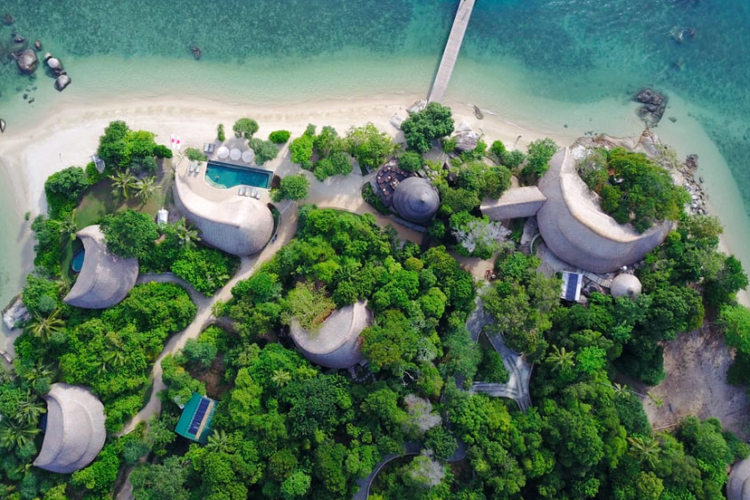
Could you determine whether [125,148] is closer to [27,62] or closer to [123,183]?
[123,183]

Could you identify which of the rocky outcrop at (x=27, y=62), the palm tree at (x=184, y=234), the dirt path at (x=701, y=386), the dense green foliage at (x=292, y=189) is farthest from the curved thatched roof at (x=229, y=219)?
the dirt path at (x=701, y=386)

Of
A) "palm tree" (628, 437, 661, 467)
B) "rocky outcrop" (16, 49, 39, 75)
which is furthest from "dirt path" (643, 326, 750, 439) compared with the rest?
"rocky outcrop" (16, 49, 39, 75)

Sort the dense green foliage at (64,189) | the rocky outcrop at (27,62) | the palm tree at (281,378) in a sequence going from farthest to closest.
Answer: the rocky outcrop at (27,62), the dense green foliage at (64,189), the palm tree at (281,378)

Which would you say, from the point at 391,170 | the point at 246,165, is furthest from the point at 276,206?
the point at 391,170

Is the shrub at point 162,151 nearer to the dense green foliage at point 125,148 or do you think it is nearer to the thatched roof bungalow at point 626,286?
the dense green foliage at point 125,148

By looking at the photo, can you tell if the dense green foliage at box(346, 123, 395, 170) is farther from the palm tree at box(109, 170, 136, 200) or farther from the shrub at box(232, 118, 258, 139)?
the palm tree at box(109, 170, 136, 200)

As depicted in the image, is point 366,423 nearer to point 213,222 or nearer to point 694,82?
point 213,222
